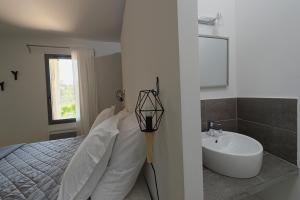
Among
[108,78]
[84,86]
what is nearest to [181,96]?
[84,86]

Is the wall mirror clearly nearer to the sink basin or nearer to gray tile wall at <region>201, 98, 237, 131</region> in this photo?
gray tile wall at <region>201, 98, 237, 131</region>

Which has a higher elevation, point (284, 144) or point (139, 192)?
point (284, 144)

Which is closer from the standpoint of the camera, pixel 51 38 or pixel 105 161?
pixel 105 161

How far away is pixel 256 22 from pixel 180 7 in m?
1.07

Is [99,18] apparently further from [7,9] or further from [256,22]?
[256,22]

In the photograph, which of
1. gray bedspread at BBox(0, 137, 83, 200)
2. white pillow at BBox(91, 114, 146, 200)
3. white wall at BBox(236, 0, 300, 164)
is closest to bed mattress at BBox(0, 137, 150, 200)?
gray bedspread at BBox(0, 137, 83, 200)

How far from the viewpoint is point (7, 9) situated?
6.84 ft

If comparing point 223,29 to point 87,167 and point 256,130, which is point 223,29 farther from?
point 87,167

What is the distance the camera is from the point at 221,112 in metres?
1.49

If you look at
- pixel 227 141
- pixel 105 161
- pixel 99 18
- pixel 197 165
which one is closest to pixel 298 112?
pixel 227 141


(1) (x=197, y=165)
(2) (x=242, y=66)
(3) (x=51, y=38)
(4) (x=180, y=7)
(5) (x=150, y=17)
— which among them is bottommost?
(1) (x=197, y=165)

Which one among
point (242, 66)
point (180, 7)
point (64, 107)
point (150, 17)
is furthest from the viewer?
point (64, 107)

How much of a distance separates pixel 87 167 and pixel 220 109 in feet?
3.83

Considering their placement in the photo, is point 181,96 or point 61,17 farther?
point 61,17
